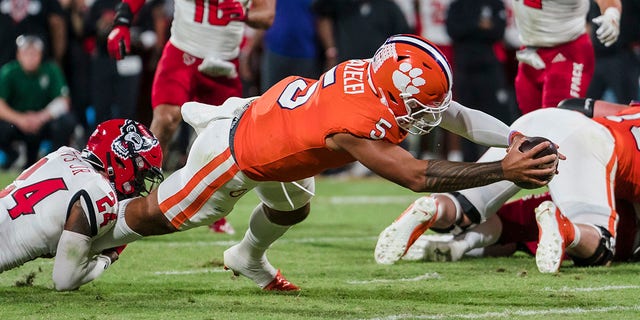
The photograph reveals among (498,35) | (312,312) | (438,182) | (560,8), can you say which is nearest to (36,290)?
(312,312)

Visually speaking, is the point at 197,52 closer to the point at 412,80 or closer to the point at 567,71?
the point at 567,71

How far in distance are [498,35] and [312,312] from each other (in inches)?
308

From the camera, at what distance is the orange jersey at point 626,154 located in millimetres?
5562

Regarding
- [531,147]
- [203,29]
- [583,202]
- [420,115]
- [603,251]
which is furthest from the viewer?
[203,29]

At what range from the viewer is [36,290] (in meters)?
4.94

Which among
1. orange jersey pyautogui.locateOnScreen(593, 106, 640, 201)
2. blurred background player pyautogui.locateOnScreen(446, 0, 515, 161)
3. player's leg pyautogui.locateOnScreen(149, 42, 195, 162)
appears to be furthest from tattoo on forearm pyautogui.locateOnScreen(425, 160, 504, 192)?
blurred background player pyautogui.locateOnScreen(446, 0, 515, 161)

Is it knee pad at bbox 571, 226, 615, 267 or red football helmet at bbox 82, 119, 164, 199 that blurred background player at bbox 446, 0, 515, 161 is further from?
red football helmet at bbox 82, 119, 164, 199

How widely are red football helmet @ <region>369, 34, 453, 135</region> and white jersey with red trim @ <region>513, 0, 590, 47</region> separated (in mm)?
2921

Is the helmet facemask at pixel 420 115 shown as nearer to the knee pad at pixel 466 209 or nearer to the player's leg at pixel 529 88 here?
the knee pad at pixel 466 209

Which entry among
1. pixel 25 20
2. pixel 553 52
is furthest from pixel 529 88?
pixel 25 20

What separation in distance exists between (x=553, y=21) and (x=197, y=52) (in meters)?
2.15

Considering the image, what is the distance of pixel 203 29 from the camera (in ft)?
23.0

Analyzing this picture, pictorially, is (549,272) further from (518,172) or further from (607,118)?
(518,172)

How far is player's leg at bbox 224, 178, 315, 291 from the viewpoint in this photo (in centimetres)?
470
